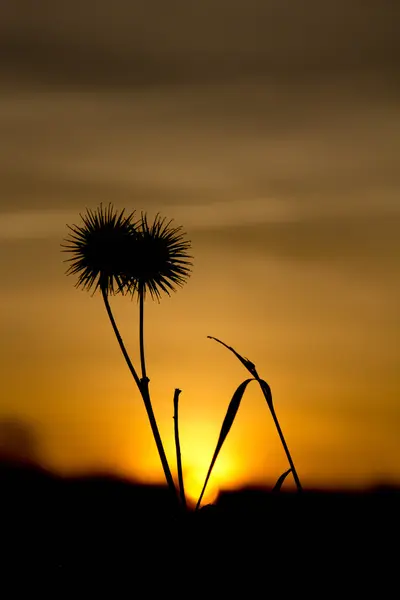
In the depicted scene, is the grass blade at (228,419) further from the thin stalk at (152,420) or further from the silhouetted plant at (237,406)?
the thin stalk at (152,420)

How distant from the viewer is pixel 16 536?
13852 mm

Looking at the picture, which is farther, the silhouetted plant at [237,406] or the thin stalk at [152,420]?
the thin stalk at [152,420]

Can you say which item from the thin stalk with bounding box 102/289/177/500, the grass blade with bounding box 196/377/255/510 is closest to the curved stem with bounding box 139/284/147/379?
the thin stalk with bounding box 102/289/177/500

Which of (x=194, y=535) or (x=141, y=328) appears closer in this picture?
(x=194, y=535)

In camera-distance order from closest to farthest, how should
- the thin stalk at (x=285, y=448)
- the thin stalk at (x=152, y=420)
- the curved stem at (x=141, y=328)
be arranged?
1. the thin stalk at (x=285, y=448)
2. the thin stalk at (x=152, y=420)
3. the curved stem at (x=141, y=328)

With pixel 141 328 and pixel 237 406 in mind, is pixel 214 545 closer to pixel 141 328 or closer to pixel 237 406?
pixel 237 406

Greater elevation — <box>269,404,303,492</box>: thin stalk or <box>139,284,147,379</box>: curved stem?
<box>139,284,147,379</box>: curved stem

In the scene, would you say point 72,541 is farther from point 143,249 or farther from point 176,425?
point 143,249

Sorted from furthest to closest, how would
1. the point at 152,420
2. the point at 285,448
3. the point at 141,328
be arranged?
the point at 141,328
the point at 152,420
the point at 285,448

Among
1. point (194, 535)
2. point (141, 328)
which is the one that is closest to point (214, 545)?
point (194, 535)

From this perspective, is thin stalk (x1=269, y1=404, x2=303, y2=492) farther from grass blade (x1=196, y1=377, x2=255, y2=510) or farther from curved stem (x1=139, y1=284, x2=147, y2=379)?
curved stem (x1=139, y1=284, x2=147, y2=379)

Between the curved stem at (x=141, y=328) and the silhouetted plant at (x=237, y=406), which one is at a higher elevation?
the curved stem at (x=141, y=328)

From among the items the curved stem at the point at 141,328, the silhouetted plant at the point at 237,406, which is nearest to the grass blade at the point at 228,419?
the silhouetted plant at the point at 237,406

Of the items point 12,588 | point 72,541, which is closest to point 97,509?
point 72,541
